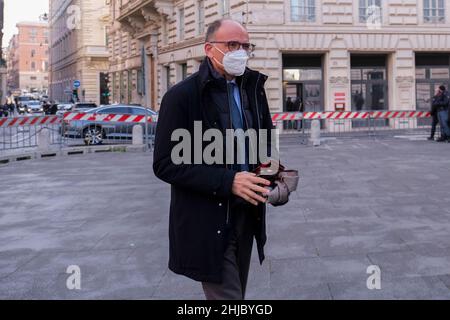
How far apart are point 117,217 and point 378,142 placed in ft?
43.8

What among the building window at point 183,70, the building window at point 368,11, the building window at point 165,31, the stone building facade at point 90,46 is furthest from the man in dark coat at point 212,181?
the stone building facade at point 90,46

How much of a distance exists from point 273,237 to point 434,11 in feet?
74.1

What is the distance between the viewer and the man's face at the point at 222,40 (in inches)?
118

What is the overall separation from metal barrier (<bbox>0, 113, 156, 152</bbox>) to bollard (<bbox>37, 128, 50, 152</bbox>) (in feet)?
0.46

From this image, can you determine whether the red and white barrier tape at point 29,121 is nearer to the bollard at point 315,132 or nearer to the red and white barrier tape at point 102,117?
the red and white barrier tape at point 102,117

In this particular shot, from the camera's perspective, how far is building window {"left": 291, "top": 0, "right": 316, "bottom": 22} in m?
24.6

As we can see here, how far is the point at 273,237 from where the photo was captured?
21.0 ft

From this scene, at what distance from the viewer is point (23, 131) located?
17297 millimetres

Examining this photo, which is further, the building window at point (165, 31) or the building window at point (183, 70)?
the building window at point (165, 31)

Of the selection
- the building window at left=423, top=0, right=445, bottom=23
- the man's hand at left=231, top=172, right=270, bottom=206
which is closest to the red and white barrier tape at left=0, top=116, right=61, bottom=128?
the man's hand at left=231, top=172, right=270, bottom=206

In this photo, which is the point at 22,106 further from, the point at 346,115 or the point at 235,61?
the point at 235,61

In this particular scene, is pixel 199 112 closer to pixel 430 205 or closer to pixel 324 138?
pixel 430 205

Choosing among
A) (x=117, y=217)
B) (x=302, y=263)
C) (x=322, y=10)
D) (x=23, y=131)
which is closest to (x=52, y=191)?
(x=117, y=217)

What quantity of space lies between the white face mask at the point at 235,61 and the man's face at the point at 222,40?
0.10ft
